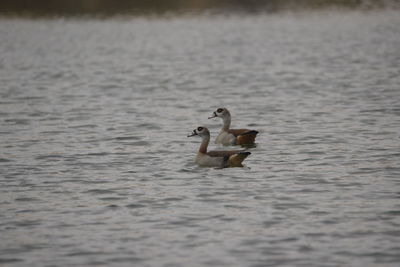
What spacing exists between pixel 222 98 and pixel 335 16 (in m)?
58.6

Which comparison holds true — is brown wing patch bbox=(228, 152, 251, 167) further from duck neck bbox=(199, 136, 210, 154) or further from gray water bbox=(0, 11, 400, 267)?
duck neck bbox=(199, 136, 210, 154)

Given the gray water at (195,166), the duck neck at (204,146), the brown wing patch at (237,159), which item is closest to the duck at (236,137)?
the gray water at (195,166)

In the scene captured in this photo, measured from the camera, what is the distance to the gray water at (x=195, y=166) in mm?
14391

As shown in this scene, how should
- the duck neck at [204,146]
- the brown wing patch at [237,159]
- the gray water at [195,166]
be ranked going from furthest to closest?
the duck neck at [204,146] < the brown wing patch at [237,159] < the gray water at [195,166]

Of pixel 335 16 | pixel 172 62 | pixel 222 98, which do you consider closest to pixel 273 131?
pixel 222 98

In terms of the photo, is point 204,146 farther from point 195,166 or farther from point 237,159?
point 237,159

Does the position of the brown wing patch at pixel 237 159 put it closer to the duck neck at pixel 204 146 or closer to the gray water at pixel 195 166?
the gray water at pixel 195 166

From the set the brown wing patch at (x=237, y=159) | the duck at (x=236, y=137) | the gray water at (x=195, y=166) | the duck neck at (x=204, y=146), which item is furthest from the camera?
the duck at (x=236, y=137)

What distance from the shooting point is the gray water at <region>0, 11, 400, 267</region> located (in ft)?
47.2

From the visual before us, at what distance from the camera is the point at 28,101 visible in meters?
35.7

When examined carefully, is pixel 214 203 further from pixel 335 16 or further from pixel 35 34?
pixel 335 16

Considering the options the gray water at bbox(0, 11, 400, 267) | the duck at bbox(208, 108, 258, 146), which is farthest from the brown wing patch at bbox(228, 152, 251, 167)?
the duck at bbox(208, 108, 258, 146)

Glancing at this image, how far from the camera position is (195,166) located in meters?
21.4

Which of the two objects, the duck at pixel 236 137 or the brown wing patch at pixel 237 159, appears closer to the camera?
the brown wing patch at pixel 237 159
